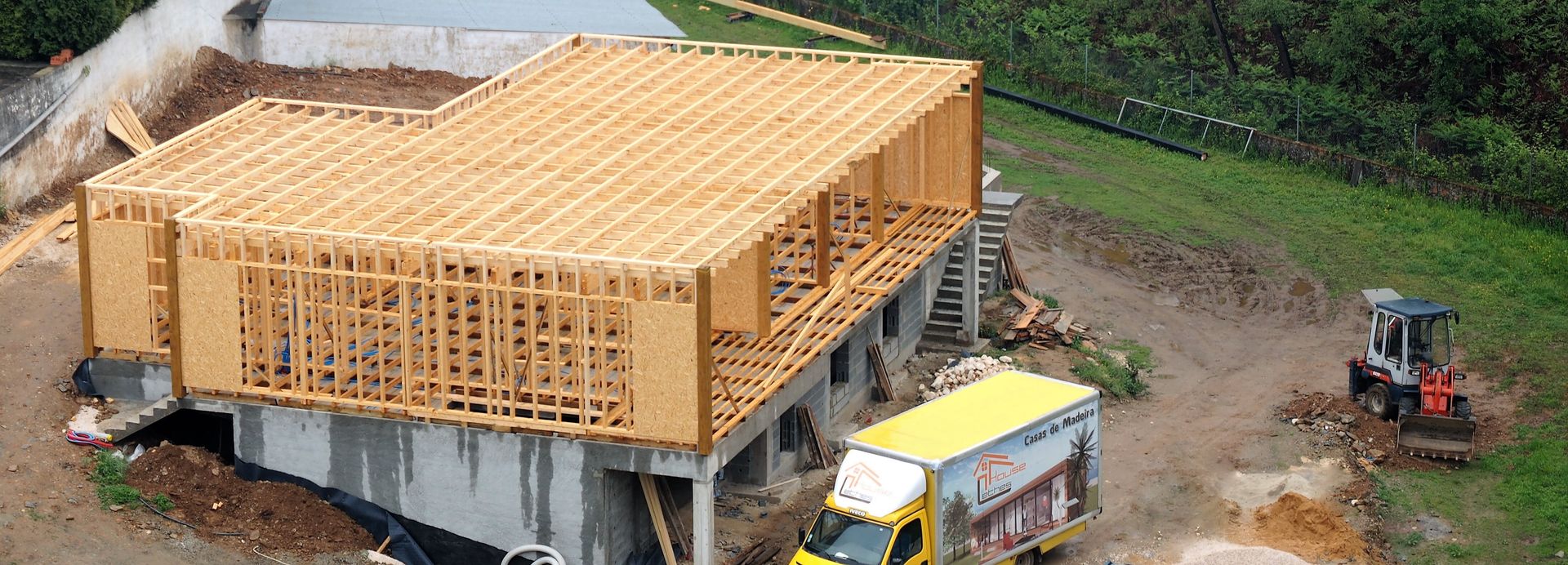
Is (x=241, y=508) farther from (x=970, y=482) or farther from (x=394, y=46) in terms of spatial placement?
(x=394, y=46)

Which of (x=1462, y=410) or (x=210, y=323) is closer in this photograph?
(x=210, y=323)

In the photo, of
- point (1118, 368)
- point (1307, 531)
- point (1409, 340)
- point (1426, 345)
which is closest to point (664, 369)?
point (1307, 531)

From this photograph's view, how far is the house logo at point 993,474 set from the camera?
27.7m

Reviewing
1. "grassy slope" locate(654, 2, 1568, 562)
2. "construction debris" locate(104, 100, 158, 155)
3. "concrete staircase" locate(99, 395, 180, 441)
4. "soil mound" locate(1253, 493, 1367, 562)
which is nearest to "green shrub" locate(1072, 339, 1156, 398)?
"grassy slope" locate(654, 2, 1568, 562)

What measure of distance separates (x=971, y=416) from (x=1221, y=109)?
2842 centimetres

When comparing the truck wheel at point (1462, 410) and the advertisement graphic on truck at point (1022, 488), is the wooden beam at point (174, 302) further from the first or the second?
the truck wheel at point (1462, 410)

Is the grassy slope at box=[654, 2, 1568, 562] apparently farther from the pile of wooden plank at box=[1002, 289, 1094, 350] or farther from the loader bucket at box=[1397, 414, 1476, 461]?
the pile of wooden plank at box=[1002, 289, 1094, 350]

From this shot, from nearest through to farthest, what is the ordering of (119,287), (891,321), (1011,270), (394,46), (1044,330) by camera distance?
(119,287)
(891,321)
(1044,330)
(1011,270)
(394,46)

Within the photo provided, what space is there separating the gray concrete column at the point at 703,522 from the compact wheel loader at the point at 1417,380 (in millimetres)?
13467

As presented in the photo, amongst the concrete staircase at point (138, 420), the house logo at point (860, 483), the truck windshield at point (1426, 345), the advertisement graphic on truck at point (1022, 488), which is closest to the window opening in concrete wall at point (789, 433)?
the advertisement graphic on truck at point (1022, 488)

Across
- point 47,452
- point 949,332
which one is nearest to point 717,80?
point 949,332

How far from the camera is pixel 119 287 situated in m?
31.2

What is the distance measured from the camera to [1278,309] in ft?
142

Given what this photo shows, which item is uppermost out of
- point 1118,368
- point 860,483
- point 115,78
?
point 115,78
